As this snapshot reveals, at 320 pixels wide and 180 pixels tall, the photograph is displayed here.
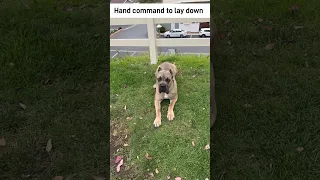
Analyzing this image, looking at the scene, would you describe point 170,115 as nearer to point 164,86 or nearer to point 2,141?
point 164,86

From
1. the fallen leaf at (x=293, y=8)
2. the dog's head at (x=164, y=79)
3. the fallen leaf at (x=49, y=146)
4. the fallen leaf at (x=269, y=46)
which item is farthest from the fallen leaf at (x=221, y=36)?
the dog's head at (x=164, y=79)

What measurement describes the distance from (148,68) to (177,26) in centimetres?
27

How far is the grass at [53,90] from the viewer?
3078 mm

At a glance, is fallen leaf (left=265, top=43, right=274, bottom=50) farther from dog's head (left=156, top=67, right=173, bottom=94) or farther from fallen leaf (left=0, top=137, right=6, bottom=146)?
fallen leaf (left=0, top=137, right=6, bottom=146)

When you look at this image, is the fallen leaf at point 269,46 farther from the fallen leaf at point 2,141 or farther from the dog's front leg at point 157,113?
the fallen leaf at point 2,141

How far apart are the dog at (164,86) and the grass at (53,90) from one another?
3.91 ft

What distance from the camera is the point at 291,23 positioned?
492 cm

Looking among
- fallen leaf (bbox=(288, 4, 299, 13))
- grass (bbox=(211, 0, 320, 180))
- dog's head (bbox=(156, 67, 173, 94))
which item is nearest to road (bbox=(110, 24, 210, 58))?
dog's head (bbox=(156, 67, 173, 94))

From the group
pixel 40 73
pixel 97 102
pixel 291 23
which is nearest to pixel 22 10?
pixel 40 73

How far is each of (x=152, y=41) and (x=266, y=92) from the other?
2.05 m

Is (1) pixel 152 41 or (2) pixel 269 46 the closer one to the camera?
(1) pixel 152 41

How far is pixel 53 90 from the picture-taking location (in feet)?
12.5

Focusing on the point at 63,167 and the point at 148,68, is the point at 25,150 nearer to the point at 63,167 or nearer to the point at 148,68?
the point at 63,167

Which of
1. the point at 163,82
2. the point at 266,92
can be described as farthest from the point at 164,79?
the point at 266,92
